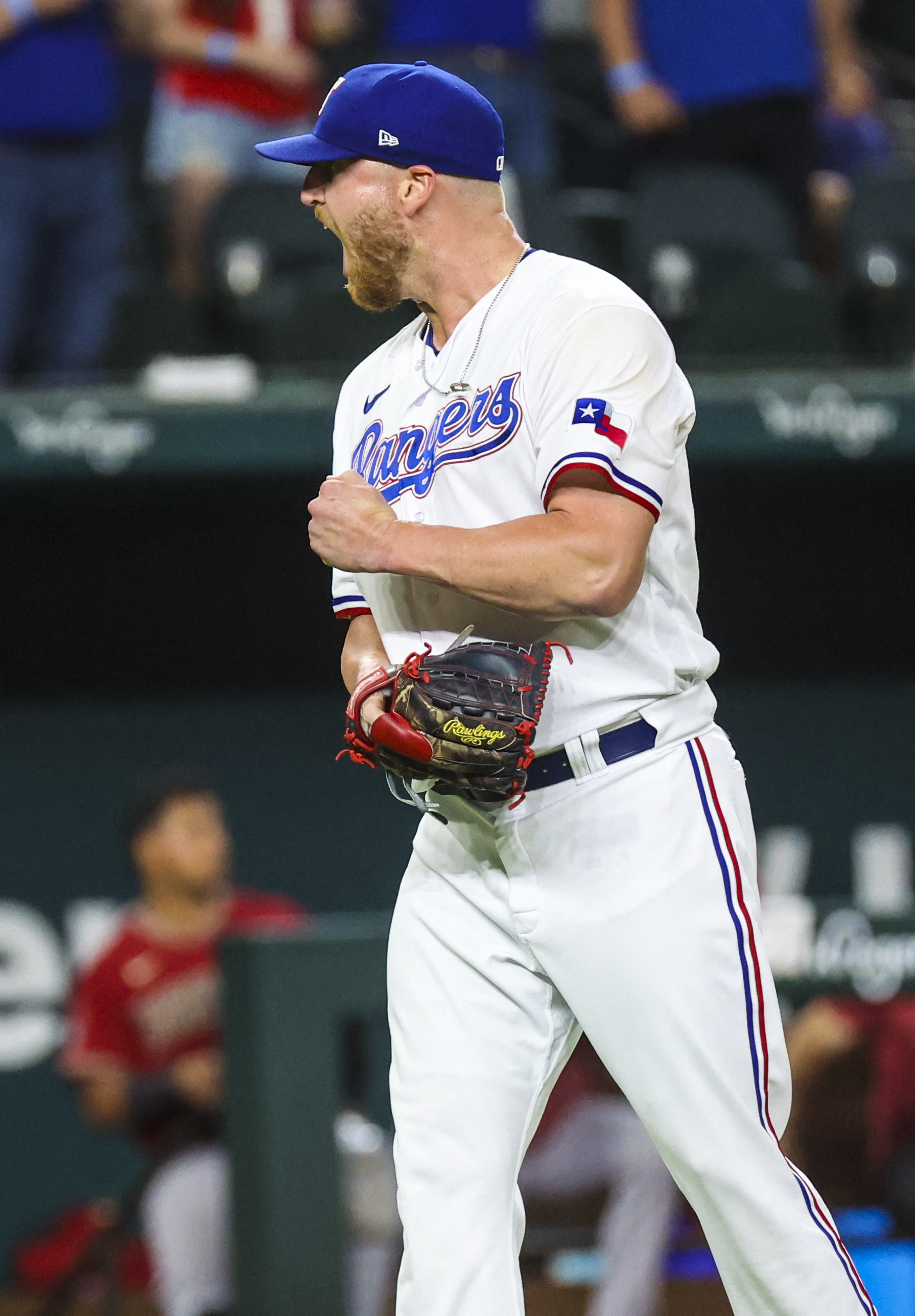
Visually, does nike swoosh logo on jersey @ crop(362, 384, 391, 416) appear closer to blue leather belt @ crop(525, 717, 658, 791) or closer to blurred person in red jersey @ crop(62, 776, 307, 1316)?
blue leather belt @ crop(525, 717, 658, 791)

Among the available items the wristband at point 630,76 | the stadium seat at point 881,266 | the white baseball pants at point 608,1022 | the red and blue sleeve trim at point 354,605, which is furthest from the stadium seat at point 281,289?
the white baseball pants at point 608,1022

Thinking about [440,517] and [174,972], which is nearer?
[440,517]

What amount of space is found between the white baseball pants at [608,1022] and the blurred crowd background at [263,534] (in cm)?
215

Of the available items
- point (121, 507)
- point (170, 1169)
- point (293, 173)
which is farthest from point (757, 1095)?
point (293, 173)

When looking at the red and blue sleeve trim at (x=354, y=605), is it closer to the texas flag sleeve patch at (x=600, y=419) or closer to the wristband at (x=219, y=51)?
the texas flag sleeve patch at (x=600, y=419)

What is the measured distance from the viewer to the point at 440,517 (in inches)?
85.7

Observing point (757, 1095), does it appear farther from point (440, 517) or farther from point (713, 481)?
point (713, 481)

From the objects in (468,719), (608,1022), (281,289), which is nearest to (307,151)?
(468,719)

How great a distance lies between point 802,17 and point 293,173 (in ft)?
4.95

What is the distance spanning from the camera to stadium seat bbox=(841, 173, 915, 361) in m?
4.67

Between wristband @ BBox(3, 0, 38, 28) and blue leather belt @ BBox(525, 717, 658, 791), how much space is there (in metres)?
3.34

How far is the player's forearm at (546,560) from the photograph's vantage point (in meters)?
1.97

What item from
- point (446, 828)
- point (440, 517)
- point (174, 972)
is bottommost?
point (174, 972)

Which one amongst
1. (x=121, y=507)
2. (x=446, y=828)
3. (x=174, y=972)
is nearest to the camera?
(x=446, y=828)
